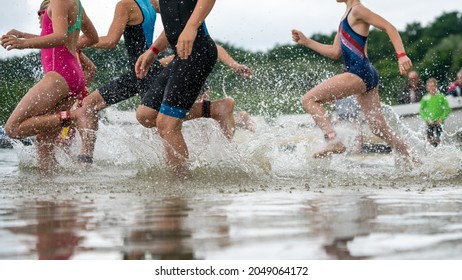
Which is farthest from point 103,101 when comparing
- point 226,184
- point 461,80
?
point 461,80

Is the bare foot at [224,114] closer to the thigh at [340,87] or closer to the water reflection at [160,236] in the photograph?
the thigh at [340,87]

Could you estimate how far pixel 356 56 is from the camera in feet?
24.2

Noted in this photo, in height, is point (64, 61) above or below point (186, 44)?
above

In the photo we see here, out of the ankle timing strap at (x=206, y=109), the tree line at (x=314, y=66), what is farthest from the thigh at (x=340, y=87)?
the tree line at (x=314, y=66)

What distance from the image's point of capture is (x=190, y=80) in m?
6.07

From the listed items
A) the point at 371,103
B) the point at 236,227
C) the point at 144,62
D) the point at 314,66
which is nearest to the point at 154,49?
the point at 144,62

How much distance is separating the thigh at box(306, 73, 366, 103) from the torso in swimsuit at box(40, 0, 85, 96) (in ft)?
6.07

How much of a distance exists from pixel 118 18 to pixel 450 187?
9.15 feet

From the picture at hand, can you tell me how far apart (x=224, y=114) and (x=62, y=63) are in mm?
1290

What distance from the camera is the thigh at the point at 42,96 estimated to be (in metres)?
6.91

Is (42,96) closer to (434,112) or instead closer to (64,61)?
(64,61)

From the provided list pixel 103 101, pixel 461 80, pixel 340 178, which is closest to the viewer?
pixel 340 178

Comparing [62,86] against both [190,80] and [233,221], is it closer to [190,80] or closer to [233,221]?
[190,80]
